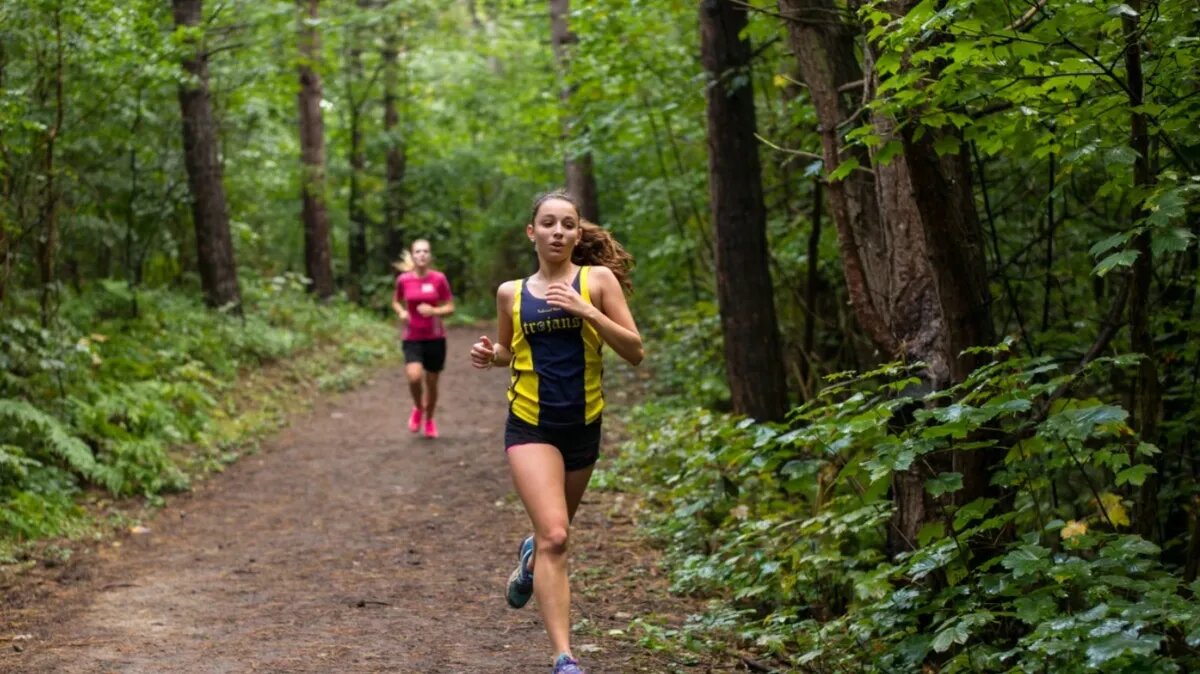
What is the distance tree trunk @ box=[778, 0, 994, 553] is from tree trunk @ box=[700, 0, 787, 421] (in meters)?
3.09

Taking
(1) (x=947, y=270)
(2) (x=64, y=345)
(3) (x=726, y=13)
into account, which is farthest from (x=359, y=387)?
(1) (x=947, y=270)

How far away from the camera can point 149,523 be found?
10.0m

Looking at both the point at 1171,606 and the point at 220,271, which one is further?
the point at 220,271

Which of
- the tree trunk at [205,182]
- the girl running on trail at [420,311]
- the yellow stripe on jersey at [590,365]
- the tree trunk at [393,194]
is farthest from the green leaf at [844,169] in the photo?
the tree trunk at [393,194]

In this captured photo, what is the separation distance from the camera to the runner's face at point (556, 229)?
5.51m

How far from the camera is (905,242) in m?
6.25

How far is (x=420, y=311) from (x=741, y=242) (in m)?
3.75

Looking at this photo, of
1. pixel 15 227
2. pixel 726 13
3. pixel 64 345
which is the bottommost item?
pixel 64 345

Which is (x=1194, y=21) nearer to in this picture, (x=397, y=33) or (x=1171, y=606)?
(x=1171, y=606)

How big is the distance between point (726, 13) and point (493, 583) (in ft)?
17.4

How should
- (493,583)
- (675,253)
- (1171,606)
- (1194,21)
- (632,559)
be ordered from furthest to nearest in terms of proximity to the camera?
(675,253)
(632,559)
(493,583)
(1194,21)
(1171,606)

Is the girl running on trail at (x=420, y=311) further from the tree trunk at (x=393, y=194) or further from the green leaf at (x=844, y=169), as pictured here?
the tree trunk at (x=393, y=194)

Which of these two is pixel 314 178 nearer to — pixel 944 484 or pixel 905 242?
pixel 905 242

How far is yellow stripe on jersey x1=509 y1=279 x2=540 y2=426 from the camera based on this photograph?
5.46 metres
